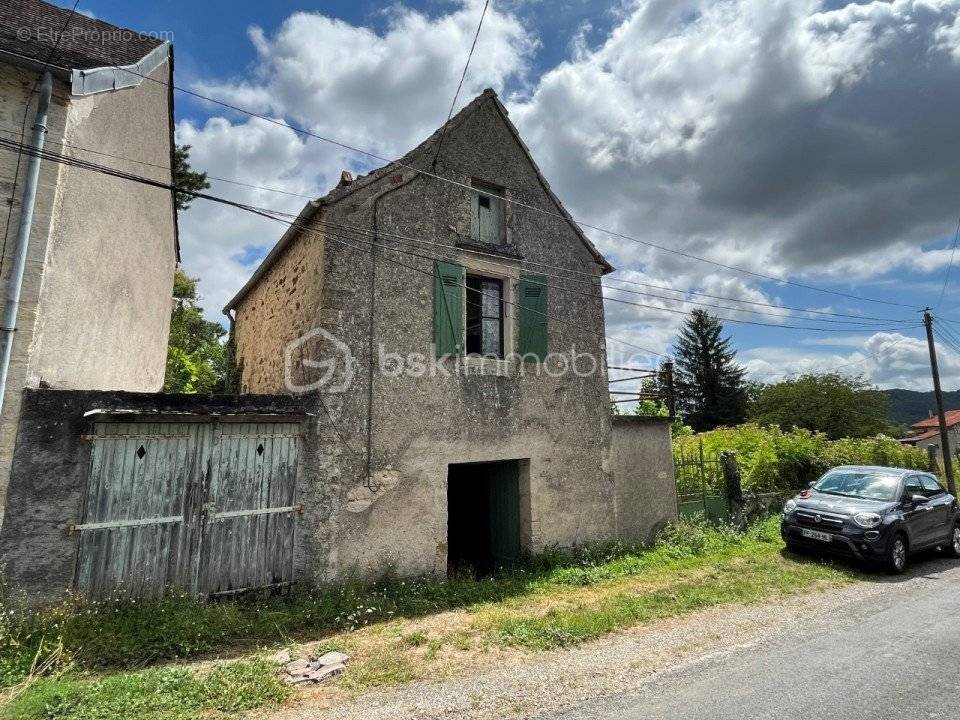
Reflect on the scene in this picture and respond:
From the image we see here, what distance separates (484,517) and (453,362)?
11.5ft

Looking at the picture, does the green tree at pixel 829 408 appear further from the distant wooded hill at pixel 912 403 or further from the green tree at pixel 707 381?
the distant wooded hill at pixel 912 403

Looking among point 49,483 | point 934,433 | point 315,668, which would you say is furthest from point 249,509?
point 934,433

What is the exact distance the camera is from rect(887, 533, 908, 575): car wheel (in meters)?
8.00

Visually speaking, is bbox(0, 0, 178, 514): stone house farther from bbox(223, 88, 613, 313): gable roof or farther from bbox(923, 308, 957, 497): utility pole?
bbox(923, 308, 957, 497): utility pole

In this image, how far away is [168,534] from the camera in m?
5.66

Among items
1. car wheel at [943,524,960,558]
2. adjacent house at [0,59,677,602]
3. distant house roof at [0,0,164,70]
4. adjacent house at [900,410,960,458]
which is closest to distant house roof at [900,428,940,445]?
adjacent house at [900,410,960,458]

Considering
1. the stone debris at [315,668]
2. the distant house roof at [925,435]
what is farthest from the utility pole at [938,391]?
the distant house roof at [925,435]

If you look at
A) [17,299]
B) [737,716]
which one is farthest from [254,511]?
[737,716]

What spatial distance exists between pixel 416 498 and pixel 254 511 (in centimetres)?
225

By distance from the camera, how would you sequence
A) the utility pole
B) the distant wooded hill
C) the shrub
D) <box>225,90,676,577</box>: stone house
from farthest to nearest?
1. the distant wooded hill
2. the utility pole
3. the shrub
4. <box>225,90,676,577</box>: stone house

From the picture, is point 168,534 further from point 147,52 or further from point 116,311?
point 147,52

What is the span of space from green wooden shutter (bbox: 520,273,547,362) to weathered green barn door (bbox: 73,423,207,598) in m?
5.42

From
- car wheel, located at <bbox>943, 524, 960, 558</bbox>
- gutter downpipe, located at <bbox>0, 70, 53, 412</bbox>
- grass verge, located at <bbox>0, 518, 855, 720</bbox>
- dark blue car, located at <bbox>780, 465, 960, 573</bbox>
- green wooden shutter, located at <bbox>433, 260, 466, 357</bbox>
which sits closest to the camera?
grass verge, located at <bbox>0, 518, 855, 720</bbox>

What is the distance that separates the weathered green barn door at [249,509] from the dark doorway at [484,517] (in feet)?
10.2
